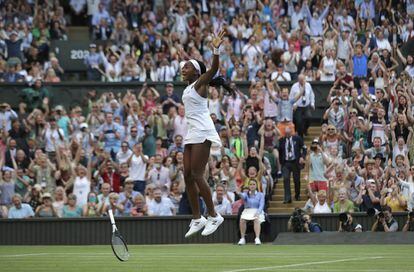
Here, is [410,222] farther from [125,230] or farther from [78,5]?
[78,5]

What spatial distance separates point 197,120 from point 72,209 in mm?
10657

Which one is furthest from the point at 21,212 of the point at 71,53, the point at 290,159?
the point at 71,53

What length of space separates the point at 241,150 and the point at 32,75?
7711 mm

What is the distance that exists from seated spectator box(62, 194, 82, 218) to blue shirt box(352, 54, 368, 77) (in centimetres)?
816

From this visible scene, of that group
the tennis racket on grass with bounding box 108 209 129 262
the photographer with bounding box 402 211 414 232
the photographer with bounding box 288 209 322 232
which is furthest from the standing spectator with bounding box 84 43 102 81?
the tennis racket on grass with bounding box 108 209 129 262

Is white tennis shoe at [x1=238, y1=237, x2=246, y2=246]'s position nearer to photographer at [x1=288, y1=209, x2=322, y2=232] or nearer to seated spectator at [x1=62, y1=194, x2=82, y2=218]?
photographer at [x1=288, y1=209, x2=322, y2=232]

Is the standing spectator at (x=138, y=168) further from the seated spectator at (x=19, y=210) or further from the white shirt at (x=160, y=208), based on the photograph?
the seated spectator at (x=19, y=210)

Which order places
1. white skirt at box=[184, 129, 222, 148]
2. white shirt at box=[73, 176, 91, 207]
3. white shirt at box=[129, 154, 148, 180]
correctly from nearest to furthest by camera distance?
white skirt at box=[184, 129, 222, 148] < white shirt at box=[73, 176, 91, 207] < white shirt at box=[129, 154, 148, 180]

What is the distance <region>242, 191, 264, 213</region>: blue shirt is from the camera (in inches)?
923

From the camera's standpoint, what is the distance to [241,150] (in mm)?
26750

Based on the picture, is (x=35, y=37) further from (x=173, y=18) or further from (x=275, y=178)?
(x=275, y=178)

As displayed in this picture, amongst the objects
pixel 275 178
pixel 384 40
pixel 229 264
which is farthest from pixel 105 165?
pixel 229 264

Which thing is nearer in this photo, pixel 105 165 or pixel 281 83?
pixel 105 165

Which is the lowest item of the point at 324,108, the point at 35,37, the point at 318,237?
the point at 318,237
